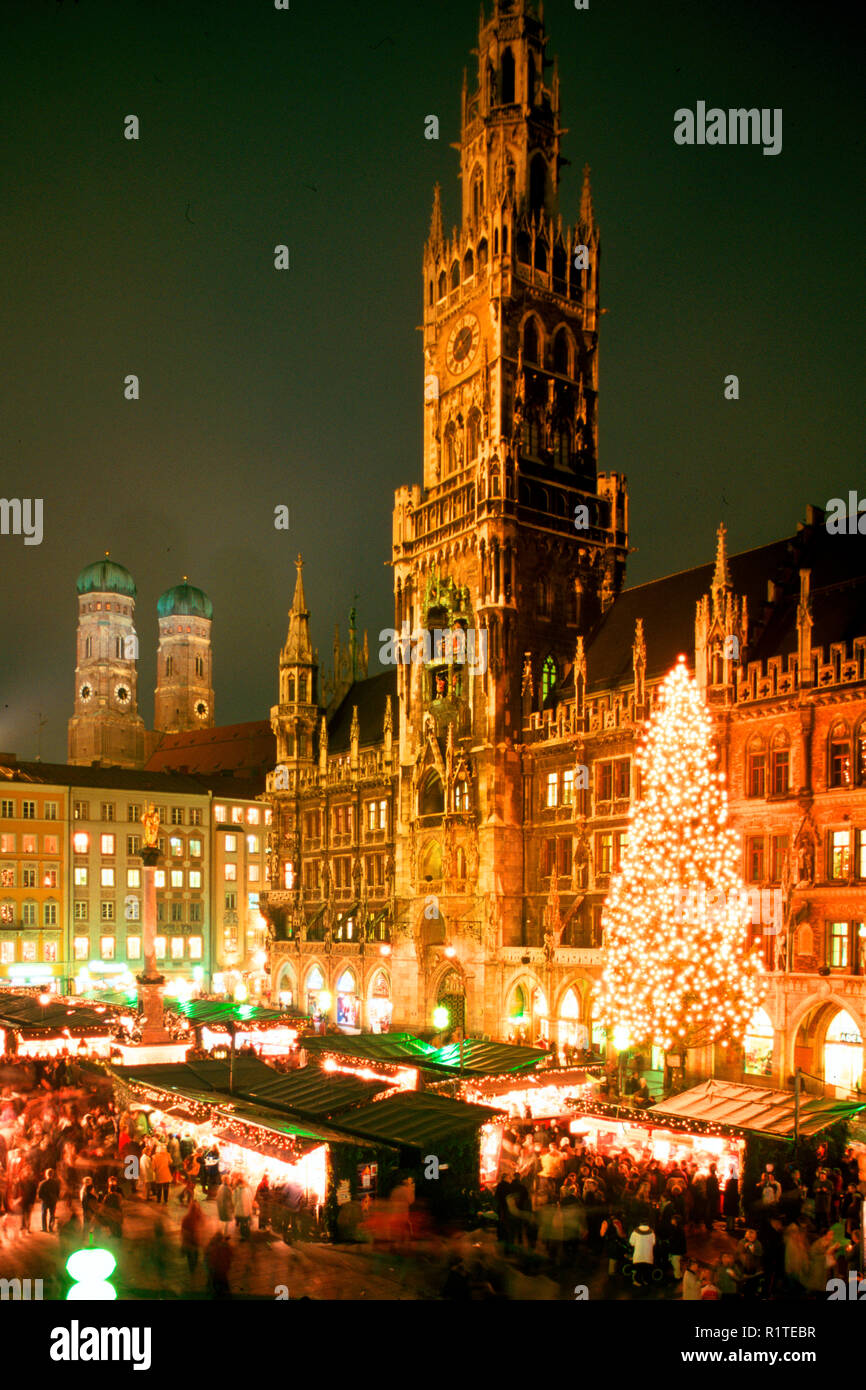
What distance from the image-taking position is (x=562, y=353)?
5650 centimetres

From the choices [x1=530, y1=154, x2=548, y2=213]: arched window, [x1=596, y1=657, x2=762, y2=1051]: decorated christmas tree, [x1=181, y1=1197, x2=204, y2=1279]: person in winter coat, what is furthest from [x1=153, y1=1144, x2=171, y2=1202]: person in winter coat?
[x1=530, y1=154, x2=548, y2=213]: arched window

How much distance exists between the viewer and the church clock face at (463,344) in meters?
55.7

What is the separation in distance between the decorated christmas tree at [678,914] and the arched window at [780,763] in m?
5.34

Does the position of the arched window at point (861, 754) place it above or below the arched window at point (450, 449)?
below

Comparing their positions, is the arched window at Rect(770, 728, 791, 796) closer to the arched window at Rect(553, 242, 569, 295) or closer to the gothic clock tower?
the gothic clock tower

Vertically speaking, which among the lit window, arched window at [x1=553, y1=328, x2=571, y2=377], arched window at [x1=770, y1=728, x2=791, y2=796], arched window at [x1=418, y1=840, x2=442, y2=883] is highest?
arched window at [x1=553, y1=328, x2=571, y2=377]

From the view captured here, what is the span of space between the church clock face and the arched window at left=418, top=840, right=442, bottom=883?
22.0m

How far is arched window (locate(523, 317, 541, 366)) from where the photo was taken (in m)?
54.9

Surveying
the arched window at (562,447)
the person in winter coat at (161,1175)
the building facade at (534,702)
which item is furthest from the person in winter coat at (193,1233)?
the arched window at (562,447)

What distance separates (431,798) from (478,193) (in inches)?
1127

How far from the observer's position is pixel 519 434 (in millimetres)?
53344

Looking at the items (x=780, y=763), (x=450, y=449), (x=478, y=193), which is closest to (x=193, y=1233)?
(x=780, y=763)

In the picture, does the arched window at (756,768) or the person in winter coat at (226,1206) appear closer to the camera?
the person in winter coat at (226,1206)

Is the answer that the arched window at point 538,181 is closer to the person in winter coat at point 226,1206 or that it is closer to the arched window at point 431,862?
the arched window at point 431,862
